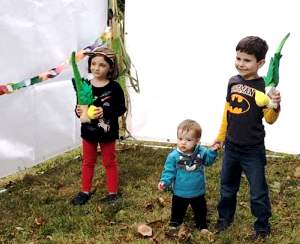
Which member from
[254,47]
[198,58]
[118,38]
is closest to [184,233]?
[254,47]

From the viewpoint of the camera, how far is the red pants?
4977 mm

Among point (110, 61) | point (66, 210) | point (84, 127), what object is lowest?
point (66, 210)

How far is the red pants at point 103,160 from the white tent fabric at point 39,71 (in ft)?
2.56

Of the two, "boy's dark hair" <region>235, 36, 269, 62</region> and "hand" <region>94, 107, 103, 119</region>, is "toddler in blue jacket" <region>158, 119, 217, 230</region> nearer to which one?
"boy's dark hair" <region>235, 36, 269, 62</region>

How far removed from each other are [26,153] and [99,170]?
2.61 ft

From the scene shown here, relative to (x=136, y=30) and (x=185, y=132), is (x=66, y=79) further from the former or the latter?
(x=185, y=132)

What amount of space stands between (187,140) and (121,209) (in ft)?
3.52

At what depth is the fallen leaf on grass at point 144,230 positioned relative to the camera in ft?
13.9

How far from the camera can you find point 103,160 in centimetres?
505

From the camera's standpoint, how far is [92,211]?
4754mm

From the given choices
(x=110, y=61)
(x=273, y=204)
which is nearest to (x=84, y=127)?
(x=110, y=61)

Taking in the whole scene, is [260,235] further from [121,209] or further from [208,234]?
[121,209]

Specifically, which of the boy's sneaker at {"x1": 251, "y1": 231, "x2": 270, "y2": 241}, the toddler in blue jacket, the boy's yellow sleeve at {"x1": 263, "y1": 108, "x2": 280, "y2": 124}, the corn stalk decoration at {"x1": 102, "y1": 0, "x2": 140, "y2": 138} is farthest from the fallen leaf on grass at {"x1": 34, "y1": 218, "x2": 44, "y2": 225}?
the corn stalk decoration at {"x1": 102, "y1": 0, "x2": 140, "y2": 138}

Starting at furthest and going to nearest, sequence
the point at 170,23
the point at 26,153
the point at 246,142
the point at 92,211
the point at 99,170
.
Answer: the point at 170,23 → the point at 99,170 → the point at 26,153 → the point at 92,211 → the point at 246,142
